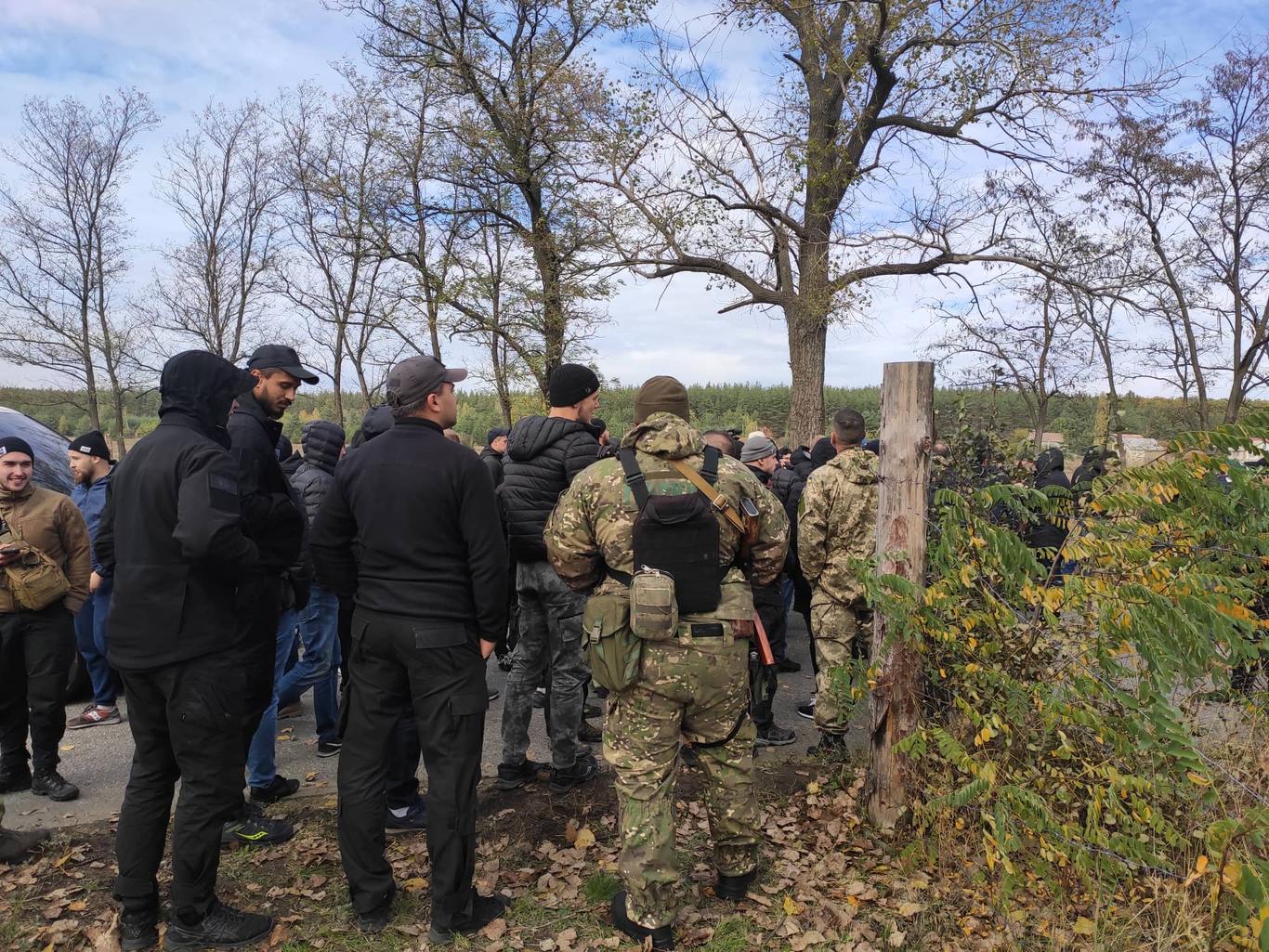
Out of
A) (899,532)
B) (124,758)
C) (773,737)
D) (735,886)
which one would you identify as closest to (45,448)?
(124,758)

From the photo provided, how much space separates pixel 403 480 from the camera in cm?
327

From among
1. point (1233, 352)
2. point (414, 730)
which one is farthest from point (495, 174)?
point (1233, 352)

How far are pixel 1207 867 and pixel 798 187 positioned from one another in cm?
1293

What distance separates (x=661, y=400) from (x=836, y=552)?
207 centimetres

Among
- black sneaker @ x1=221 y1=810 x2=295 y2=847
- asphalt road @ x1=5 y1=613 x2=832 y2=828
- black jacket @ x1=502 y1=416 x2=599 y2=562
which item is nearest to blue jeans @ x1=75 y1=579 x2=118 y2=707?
Result: asphalt road @ x1=5 y1=613 x2=832 y2=828

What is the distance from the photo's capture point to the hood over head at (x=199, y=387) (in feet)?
10.9

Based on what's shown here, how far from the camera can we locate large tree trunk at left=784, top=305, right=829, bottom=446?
13950 mm

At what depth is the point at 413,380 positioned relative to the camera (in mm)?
3408

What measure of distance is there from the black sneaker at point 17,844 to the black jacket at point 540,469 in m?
2.85

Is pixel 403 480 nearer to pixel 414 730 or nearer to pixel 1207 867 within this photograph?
pixel 414 730

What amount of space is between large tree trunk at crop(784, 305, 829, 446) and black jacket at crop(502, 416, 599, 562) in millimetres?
9693

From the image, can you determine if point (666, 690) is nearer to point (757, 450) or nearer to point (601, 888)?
point (601, 888)

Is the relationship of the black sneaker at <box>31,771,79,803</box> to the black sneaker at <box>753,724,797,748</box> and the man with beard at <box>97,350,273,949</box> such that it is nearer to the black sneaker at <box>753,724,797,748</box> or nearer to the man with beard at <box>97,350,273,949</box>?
the man with beard at <box>97,350,273,949</box>

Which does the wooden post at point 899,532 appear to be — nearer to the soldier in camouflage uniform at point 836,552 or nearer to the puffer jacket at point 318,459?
the soldier in camouflage uniform at point 836,552
